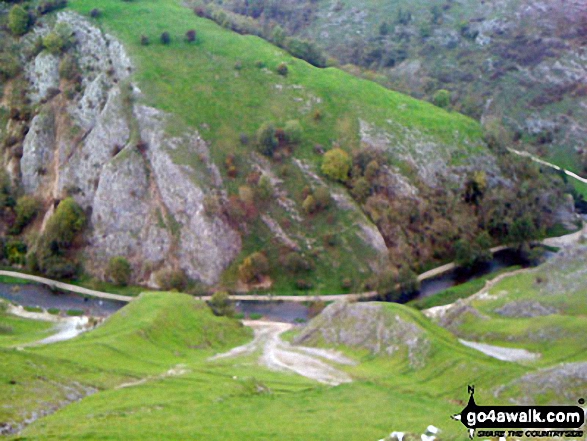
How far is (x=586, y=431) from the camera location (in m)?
20.0

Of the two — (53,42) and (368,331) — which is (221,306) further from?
(53,42)

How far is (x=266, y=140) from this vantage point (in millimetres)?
98188

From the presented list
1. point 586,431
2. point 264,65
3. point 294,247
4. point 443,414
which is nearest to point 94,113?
point 264,65

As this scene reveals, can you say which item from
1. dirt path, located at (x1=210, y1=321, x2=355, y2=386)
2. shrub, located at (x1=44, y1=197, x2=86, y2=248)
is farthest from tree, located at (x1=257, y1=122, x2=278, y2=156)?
dirt path, located at (x1=210, y1=321, x2=355, y2=386)

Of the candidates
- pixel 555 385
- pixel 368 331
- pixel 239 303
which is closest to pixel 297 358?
pixel 368 331

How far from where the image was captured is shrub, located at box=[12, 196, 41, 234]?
99.9 meters

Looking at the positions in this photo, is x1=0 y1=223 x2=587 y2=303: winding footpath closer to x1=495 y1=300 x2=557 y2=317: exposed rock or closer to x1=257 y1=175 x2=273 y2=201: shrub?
x1=257 y1=175 x2=273 y2=201: shrub

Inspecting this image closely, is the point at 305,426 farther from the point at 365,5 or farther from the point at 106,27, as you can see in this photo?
the point at 365,5

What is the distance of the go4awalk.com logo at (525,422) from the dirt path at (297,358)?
1792 cm

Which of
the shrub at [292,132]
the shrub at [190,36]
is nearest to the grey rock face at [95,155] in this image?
the shrub at [190,36]

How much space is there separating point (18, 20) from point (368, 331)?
100288 mm

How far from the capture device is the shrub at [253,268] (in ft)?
290

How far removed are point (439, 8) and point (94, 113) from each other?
378 feet

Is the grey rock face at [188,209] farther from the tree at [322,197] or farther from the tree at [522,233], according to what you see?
the tree at [522,233]
